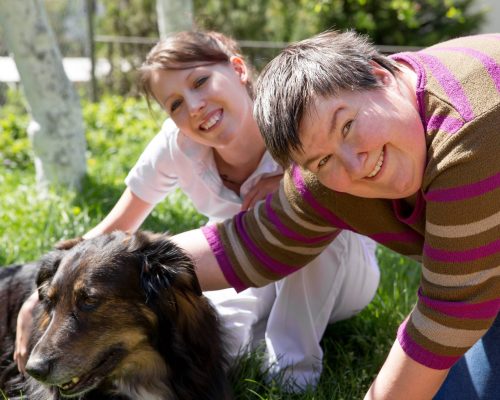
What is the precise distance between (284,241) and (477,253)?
87 cm

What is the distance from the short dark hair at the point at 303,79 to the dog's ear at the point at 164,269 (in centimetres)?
65

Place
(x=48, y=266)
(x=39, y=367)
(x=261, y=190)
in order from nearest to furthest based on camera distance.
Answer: (x=39, y=367), (x=48, y=266), (x=261, y=190)

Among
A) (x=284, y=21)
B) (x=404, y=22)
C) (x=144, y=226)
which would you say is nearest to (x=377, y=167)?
(x=144, y=226)

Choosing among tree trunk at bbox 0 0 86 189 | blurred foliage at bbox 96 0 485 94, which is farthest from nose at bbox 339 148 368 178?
blurred foliage at bbox 96 0 485 94

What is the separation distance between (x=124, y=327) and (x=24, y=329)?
24.0 inches

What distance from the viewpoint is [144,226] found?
479 centimetres

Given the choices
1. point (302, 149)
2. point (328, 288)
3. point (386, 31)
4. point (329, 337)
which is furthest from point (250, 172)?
point (386, 31)

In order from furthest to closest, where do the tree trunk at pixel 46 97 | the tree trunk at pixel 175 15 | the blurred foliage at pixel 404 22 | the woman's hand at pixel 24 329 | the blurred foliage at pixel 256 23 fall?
the blurred foliage at pixel 256 23
the blurred foliage at pixel 404 22
the tree trunk at pixel 175 15
the tree trunk at pixel 46 97
the woman's hand at pixel 24 329

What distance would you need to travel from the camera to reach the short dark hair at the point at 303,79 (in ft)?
7.00

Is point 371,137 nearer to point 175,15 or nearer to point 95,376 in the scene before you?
point 95,376

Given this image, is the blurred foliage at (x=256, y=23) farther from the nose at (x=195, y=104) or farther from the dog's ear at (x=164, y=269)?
the dog's ear at (x=164, y=269)

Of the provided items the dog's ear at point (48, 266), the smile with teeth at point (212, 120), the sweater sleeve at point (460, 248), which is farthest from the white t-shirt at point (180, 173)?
the sweater sleeve at point (460, 248)

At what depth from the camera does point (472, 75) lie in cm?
215

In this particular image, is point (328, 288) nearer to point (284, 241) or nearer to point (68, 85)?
point (284, 241)
